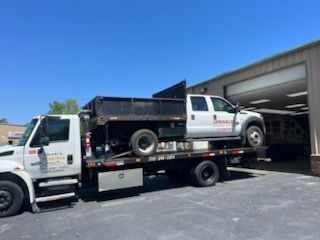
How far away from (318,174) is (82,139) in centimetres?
885

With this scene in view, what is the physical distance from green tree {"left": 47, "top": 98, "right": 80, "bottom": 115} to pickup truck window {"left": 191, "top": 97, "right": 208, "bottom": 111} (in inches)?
1476

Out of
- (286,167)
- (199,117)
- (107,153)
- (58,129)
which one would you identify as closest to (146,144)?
(107,153)

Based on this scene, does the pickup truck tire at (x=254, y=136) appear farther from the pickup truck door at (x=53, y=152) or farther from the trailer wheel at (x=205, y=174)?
the pickup truck door at (x=53, y=152)

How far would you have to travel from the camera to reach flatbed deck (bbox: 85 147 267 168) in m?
8.64

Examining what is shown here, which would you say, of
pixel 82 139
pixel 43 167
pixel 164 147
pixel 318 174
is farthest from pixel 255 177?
pixel 43 167

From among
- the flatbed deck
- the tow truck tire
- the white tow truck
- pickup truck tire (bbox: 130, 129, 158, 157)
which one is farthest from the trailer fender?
pickup truck tire (bbox: 130, 129, 158, 157)

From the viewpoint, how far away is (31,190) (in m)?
7.69

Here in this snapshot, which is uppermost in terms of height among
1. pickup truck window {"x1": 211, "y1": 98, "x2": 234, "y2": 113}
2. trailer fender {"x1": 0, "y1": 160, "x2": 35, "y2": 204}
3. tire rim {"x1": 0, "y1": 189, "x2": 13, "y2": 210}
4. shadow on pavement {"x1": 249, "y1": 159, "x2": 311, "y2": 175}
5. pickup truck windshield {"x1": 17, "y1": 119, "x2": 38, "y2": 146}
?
pickup truck window {"x1": 211, "y1": 98, "x2": 234, "y2": 113}

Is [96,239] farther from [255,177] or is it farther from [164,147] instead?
[255,177]

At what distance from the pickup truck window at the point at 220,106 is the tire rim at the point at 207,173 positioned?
2.15m

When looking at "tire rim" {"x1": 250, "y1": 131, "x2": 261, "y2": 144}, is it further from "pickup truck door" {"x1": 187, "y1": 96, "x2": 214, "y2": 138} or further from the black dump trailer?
the black dump trailer

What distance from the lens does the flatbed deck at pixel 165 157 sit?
8.64m

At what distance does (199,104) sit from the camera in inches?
428

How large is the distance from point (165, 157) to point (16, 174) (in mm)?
4242
